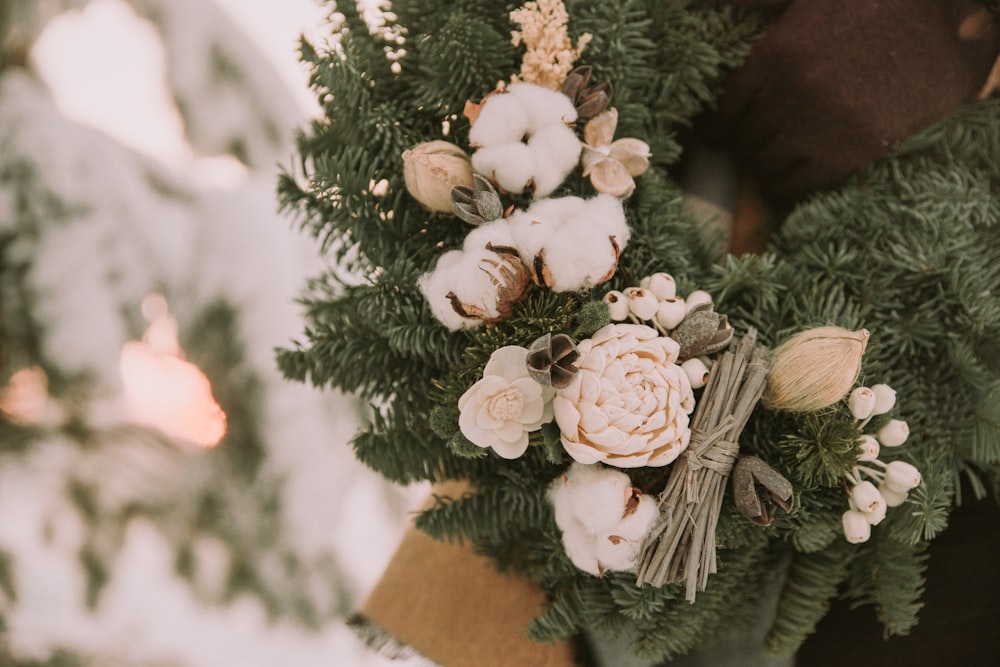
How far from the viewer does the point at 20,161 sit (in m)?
0.63

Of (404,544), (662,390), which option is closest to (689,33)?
(662,390)

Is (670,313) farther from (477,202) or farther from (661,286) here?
(477,202)

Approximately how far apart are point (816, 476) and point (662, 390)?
146 millimetres

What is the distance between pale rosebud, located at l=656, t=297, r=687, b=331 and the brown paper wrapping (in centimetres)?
31

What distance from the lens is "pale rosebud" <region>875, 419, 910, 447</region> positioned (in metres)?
0.43

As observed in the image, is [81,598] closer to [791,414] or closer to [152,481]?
[152,481]

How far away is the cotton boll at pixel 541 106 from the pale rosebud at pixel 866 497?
0.32 meters

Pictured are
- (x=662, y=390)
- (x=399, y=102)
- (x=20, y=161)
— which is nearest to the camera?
(x=662, y=390)

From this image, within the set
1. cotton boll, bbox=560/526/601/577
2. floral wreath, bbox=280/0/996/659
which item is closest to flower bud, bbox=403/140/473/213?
floral wreath, bbox=280/0/996/659

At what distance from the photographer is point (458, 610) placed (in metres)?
0.63

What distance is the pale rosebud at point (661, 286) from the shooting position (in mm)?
424

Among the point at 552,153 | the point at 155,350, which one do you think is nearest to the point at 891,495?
the point at 552,153

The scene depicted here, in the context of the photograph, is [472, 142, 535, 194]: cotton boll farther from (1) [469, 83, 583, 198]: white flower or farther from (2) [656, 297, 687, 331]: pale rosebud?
(2) [656, 297, 687, 331]: pale rosebud

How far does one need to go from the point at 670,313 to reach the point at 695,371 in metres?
0.04
